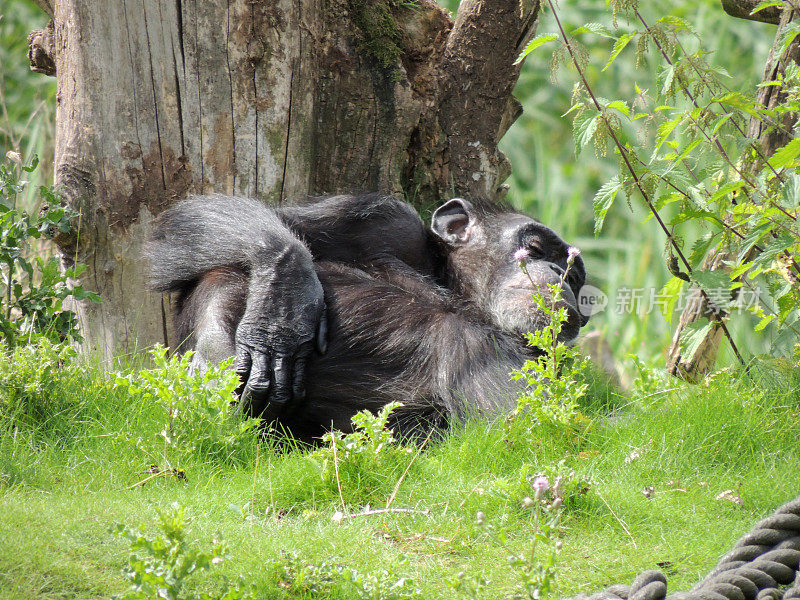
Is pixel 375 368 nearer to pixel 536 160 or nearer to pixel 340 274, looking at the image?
pixel 340 274

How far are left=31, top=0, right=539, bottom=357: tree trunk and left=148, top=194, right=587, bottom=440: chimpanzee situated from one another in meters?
0.30

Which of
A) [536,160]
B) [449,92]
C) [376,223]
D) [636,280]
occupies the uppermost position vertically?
[449,92]

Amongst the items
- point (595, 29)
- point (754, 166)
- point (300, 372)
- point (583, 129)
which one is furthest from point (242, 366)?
point (754, 166)

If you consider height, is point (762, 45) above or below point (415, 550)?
above

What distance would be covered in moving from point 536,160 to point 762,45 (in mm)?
2827

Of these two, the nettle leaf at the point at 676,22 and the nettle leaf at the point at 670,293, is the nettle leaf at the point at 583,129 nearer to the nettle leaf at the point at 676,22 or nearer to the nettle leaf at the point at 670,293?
the nettle leaf at the point at 676,22

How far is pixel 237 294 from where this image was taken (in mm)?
4090

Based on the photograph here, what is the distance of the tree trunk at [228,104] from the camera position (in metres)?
4.23

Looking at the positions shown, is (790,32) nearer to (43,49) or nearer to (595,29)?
(595,29)

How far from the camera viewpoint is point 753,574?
2318 mm

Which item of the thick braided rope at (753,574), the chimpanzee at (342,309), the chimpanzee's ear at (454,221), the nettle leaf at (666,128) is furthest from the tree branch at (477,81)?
the thick braided rope at (753,574)

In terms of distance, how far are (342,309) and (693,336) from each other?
1625 millimetres

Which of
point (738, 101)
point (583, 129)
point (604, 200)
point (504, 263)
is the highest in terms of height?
point (738, 101)

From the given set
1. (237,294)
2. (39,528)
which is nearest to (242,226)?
(237,294)
